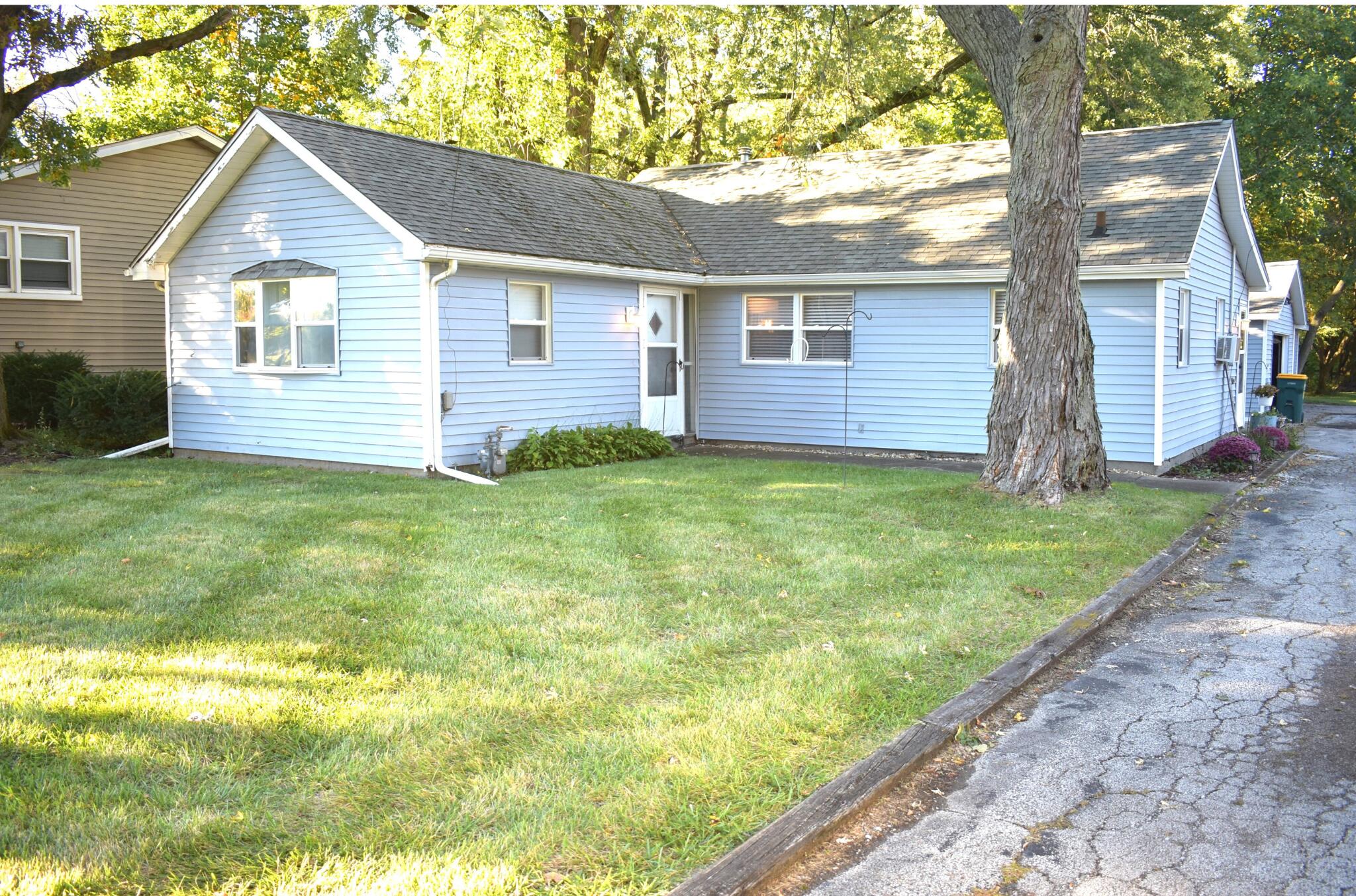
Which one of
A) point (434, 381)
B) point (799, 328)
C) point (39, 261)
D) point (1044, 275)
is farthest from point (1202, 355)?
point (39, 261)

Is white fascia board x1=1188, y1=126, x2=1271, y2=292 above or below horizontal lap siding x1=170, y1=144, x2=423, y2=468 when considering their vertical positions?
above

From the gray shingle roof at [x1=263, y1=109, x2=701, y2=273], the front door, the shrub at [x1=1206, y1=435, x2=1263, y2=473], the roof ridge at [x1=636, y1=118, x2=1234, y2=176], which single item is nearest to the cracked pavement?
the shrub at [x1=1206, y1=435, x2=1263, y2=473]

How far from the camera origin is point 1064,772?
4.47 metres

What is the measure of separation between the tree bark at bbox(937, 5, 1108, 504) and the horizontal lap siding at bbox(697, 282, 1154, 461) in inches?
147

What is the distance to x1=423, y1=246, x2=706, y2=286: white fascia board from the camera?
12242mm

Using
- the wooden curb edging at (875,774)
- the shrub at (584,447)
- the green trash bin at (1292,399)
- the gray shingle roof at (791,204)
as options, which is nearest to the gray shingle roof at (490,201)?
the gray shingle roof at (791,204)

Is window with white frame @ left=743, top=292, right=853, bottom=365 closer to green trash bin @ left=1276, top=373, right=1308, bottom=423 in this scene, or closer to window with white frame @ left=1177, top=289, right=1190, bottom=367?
window with white frame @ left=1177, top=289, right=1190, bottom=367

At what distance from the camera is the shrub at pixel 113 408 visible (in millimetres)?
15273

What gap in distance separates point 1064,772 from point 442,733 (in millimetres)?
2648

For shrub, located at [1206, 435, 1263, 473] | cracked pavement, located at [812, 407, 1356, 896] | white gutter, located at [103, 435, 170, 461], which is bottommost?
cracked pavement, located at [812, 407, 1356, 896]

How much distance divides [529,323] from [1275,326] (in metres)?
22.7

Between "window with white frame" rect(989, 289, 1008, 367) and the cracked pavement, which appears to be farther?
"window with white frame" rect(989, 289, 1008, 367)

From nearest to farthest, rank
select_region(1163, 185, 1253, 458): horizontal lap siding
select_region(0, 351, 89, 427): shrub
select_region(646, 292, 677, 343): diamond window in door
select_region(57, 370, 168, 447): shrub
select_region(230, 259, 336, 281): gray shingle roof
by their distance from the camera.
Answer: select_region(230, 259, 336, 281): gray shingle roof → select_region(1163, 185, 1253, 458): horizontal lap siding → select_region(57, 370, 168, 447): shrub → select_region(646, 292, 677, 343): diamond window in door → select_region(0, 351, 89, 427): shrub

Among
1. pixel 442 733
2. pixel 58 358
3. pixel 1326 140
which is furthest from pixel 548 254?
pixel 1326 140
